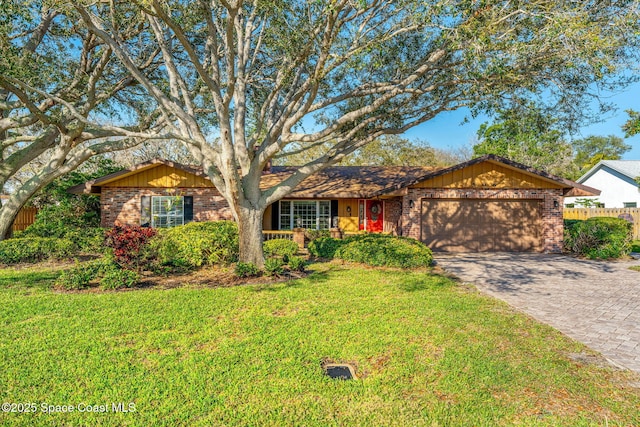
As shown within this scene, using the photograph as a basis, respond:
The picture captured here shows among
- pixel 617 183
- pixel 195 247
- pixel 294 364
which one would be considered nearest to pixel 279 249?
pixel 195 247

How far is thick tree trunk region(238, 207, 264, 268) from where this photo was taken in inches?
363

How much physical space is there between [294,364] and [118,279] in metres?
5.46

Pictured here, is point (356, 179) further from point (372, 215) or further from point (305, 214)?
point (305, 214)

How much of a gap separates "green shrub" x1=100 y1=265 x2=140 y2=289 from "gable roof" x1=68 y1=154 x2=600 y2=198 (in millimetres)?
8184

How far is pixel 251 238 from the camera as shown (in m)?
9.26

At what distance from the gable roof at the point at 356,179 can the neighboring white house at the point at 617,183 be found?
1622 cm

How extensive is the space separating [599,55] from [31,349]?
1012 cm

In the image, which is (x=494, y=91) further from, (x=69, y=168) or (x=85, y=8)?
(x=69, y=168)

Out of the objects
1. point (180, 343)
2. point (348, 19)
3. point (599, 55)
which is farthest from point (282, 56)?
point (180, 343)

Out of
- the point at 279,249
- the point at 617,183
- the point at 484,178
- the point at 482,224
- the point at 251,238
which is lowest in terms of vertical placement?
the point at 279,249

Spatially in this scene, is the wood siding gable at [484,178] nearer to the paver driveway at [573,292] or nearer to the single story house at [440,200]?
the single story house at [440,200]

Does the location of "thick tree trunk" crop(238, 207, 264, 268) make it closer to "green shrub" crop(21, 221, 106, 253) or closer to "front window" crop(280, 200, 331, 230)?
"green shrub" crop(21, 221, 106, 253)

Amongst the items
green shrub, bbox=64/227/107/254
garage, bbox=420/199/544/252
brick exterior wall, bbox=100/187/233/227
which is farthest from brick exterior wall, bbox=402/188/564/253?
green shrub, bbox=64/227/107/254

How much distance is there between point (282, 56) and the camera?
985cm
